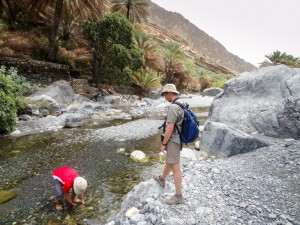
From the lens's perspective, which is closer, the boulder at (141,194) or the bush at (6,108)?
the boulder at (141,194)

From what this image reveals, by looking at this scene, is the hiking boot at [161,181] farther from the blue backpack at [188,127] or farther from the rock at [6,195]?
the rock at [6,195]

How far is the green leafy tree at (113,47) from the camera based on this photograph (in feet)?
61.5

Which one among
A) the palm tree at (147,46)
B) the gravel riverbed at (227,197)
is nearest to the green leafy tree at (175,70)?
the palm tree at (147,46)

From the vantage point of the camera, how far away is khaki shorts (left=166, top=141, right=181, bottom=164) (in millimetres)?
4266

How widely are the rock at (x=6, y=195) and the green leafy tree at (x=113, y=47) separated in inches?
567

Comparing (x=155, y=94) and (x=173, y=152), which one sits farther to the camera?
(x=155, y=94)

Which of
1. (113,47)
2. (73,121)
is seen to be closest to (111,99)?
(113,47)

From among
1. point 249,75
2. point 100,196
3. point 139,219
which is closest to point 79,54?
point 249,75

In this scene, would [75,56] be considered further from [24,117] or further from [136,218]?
[136,218]

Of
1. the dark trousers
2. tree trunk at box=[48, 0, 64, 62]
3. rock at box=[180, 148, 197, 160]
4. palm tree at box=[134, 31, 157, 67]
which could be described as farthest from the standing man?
palm tree at box=[134, 31, 157, 67]

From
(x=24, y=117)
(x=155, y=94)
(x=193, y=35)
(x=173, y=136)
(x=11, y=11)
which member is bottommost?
(x=24, y=117)

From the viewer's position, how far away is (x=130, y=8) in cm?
3300

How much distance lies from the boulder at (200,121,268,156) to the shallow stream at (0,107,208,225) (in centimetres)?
161

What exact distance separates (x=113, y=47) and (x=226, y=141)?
13.0 m
